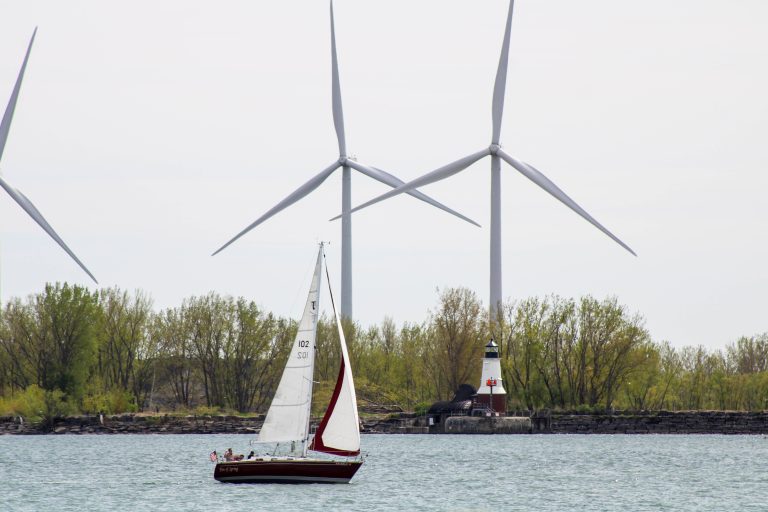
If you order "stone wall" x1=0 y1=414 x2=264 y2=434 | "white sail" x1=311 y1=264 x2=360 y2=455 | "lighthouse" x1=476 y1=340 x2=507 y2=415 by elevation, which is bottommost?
"white sail" x1=311 y1=264 x2=360 y2=455

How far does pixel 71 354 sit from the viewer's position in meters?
123

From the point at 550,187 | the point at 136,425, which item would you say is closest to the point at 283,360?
the point at 136,425

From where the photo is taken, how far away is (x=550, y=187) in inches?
3979

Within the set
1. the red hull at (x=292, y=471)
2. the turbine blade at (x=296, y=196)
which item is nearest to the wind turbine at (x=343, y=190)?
the turbine blade at (x=296, y=196)

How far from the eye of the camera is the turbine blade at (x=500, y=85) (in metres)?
107

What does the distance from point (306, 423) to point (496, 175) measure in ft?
190

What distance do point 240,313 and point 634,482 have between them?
66427 millimetres

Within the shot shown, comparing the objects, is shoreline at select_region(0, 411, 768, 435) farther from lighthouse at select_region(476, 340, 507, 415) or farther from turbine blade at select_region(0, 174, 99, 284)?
turbine blade at select_region(0, 174, 99, 284)

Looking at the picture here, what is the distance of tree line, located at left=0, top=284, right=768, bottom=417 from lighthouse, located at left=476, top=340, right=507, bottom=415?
393 cm

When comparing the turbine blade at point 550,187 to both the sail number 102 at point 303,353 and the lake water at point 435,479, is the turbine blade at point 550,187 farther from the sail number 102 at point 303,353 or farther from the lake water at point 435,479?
the sail number 102 at point 303,353

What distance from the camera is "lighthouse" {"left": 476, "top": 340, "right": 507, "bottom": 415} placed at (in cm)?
11612

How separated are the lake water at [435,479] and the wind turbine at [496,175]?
13959 mm

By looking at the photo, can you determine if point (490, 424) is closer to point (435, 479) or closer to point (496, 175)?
point (496, 175)

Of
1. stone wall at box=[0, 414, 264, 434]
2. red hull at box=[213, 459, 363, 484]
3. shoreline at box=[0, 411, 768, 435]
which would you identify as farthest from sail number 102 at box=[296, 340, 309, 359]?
stone wall at box=[0, 414, 264, 434]
